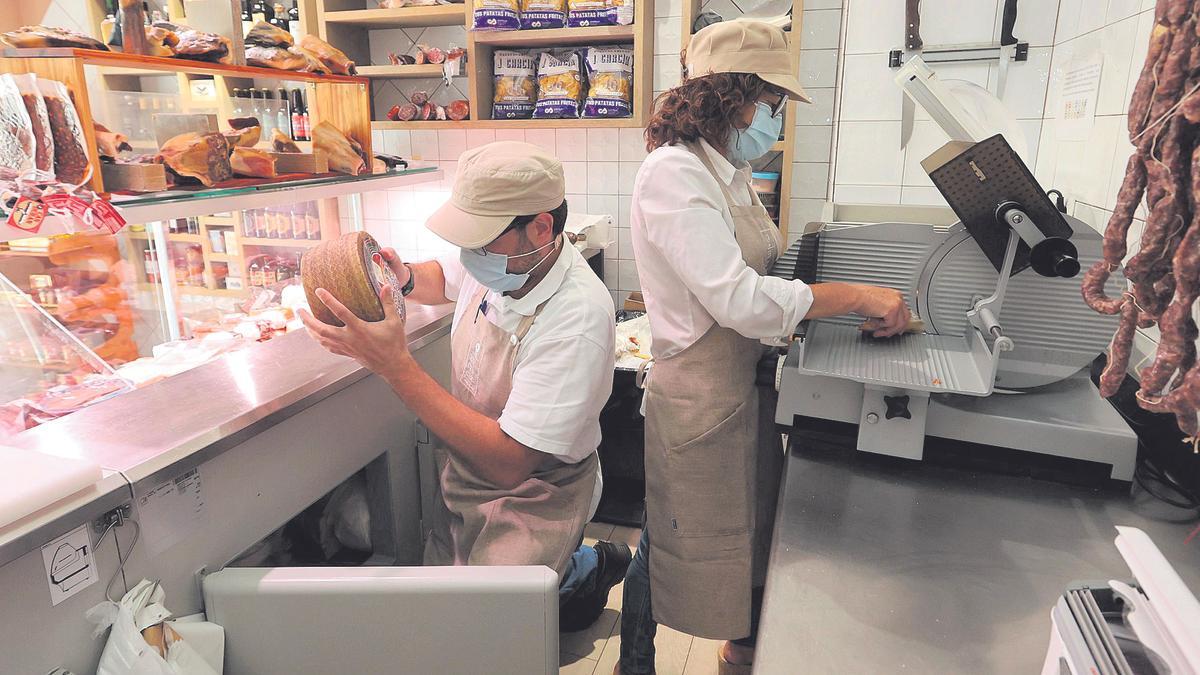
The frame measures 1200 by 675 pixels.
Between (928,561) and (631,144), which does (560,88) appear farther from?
(928,561)

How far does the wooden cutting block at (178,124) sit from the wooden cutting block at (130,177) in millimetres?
367

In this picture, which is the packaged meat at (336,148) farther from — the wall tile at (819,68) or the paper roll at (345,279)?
the wall tile at (819,68)

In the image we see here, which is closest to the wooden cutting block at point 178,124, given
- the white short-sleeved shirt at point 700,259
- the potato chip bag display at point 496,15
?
the white short-sleeved shirt at point 700,259

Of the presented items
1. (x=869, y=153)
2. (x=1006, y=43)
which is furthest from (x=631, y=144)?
(x=1006, y=43)

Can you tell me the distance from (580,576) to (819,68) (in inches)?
88.1

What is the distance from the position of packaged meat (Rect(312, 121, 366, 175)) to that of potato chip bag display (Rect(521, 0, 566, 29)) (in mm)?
1295

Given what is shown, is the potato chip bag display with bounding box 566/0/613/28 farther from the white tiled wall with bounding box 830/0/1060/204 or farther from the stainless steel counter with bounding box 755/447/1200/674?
the stainless steel counter with bounding box 755/447/1200/674

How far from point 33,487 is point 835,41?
3021 mm

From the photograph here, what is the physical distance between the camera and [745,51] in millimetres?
1623

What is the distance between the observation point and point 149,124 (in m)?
1.99

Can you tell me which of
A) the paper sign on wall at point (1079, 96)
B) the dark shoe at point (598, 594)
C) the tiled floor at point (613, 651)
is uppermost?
the paper sign on wall at point (1079, 96)

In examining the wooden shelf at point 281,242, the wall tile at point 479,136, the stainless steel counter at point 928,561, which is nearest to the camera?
the stainless steel counter at point 928,561

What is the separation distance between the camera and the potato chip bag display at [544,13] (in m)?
3.10

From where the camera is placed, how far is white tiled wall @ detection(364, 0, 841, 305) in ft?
9.95
